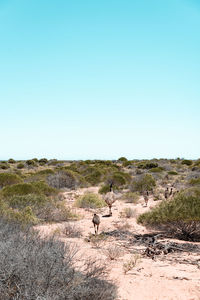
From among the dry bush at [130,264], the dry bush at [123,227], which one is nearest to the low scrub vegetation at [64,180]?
the dry bush at [123,227]

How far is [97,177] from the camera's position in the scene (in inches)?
869

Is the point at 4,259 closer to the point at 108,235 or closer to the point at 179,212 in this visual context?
the point at 108,235

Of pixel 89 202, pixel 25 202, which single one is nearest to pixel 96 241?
pixel 25 202

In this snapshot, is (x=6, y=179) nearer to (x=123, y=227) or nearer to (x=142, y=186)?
(x=142, y=186)

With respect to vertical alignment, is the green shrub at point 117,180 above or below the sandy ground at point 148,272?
above

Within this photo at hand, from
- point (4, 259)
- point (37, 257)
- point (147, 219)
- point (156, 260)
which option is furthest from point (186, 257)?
point (4, 259)

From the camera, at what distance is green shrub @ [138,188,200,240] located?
7668 millimetres

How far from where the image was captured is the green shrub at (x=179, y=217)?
302 inches

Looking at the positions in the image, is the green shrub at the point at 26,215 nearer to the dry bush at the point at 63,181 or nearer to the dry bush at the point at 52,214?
the dry bush at the point at 52,214

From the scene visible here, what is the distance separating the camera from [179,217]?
770 cm

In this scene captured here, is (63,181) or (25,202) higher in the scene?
(63,181)

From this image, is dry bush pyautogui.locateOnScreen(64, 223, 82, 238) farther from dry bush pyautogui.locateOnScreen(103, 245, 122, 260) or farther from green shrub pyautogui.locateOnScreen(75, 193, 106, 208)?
green shrub pyautogui.locateOnScreen(75, 193, 106, 208)

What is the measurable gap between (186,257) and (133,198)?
Answer: 866cm

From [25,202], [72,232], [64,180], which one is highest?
[64,180]
